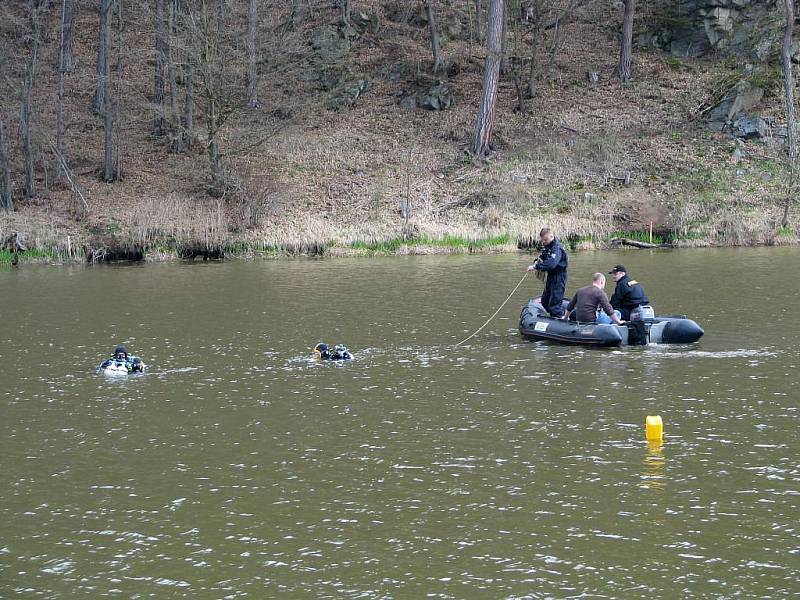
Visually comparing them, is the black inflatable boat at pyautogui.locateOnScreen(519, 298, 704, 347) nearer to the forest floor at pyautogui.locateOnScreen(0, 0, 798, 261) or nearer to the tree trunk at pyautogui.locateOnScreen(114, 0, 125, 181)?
the forest floor at pyautogui.locateOnScreen(0, 0, 798, 261)

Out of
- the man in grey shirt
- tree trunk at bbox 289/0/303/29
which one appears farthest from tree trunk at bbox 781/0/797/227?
tree trunk at bbox 289/0/303/29

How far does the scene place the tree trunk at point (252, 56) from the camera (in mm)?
Answer: 38031

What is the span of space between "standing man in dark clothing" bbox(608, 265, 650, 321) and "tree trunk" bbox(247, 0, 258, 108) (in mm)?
23995

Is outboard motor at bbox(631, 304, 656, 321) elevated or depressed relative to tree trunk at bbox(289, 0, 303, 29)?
depressed

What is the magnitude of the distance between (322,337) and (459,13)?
113ft

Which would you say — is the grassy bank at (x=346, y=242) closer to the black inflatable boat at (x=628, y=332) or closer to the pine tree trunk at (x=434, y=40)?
the pine tree trunk at (x=434, y=40)

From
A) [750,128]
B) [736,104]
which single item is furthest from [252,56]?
[750,128]

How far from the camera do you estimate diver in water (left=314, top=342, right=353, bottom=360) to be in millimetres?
15047

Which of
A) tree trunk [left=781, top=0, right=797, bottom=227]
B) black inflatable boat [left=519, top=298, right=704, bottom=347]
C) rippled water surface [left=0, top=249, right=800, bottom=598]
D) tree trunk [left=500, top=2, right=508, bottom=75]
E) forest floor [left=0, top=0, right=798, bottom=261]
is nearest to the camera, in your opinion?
rippled water surface [left=0, top=249, right=800, bottom=598]

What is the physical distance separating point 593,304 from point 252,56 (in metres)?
25.0

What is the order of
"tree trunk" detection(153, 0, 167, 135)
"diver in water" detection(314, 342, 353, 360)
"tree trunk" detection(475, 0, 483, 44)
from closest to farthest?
"diver in water" detection(314, 342, 353, 360), "tree trunk" detection(153, 0, 167, 135), "tree trunk" detection(475, 0, 483, 44)

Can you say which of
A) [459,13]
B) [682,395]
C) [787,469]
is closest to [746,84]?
[459,13]

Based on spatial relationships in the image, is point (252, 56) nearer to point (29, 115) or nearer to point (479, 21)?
point (29, 115)

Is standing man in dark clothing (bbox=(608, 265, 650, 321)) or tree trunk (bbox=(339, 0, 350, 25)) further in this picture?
tree trunk (bbox=(339, 0, 350, 25))
